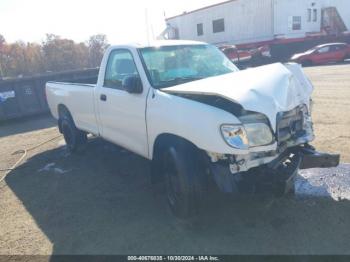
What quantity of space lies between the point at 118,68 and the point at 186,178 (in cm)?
214

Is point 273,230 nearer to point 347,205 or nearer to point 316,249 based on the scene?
point 316,249

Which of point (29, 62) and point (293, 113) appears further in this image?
point (29, 62)

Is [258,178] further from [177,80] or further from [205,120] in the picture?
[177,80]

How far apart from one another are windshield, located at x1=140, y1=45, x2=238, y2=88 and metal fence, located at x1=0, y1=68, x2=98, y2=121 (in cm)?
602

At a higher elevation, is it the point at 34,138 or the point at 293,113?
the point at 293,113

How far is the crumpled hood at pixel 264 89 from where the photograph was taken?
3053 mm

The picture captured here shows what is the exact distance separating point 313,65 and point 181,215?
20.1m

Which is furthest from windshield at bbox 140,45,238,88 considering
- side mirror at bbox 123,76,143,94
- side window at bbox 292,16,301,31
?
side window at bbox 292,16,301,31

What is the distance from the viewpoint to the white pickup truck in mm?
3105

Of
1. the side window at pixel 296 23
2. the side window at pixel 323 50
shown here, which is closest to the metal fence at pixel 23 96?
the side window at pixel 323 50

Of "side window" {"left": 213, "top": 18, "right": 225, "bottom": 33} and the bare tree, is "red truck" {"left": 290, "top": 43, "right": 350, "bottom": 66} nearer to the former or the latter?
"side window" {"left": 213, "top": 18, "right": 225, "bottom": 33}

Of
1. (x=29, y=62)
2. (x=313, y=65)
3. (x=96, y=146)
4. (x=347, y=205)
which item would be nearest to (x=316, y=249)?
(x=347, y=205)

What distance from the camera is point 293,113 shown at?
3539 mm

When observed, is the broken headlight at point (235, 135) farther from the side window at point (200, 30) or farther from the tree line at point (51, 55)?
the tree line at point (51, 55)
